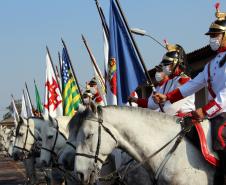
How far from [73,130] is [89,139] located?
2.89 ft

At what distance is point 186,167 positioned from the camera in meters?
6.25

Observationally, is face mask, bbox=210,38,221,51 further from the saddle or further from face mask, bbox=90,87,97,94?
face mask, bbox=90,87,97,94

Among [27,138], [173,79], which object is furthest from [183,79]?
[27,138]

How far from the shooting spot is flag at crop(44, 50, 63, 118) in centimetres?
1633

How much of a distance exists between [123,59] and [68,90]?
6.89 m

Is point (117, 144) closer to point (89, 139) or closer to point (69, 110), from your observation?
point (89, 139)

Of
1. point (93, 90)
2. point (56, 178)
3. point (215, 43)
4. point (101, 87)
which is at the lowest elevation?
point (56, 178)

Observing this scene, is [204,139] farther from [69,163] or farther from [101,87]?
[101,87]

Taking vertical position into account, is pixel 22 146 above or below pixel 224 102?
below

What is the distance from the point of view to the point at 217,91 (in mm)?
6703

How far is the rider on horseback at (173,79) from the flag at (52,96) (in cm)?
741

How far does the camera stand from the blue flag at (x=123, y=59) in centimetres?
860

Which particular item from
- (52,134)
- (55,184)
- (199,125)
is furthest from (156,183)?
(55,184)

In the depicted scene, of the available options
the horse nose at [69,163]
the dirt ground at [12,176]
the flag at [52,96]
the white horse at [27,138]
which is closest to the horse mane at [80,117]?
the horse nose at [69,163]
